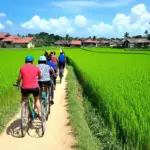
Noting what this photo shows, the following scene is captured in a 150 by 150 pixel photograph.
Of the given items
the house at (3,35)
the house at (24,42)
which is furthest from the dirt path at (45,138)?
the house at (3,35)

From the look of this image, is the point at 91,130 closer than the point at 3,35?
Yes

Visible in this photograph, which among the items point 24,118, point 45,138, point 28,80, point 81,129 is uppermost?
point 28,80

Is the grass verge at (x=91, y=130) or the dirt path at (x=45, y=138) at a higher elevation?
the grass verge at (x=91, y=130)

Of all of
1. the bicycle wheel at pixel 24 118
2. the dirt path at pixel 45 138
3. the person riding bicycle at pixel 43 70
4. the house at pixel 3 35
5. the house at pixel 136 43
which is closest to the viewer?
the dirt path at pixel 45 138

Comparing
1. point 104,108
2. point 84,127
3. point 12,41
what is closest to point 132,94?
point 104,108

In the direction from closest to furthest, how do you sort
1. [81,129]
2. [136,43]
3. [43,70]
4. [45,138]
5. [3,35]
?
1. [45,138]
2. [81,129]
3. [43,70]
4. [136,43]
5. [3,35]

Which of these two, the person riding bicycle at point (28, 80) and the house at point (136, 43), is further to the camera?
the house at point (136, 43)

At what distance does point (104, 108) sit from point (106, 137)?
4.50 feet

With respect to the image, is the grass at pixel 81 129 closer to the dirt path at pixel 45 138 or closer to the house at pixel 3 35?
the dirt path at pixel 45 138

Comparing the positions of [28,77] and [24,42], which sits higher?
[28,77]

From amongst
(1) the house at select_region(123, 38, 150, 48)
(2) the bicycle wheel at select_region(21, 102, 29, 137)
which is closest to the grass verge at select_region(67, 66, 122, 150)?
(2) the bicycle wheel at select_region(21, 102, 29, 137)

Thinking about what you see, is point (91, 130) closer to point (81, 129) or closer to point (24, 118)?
point (81, 129)

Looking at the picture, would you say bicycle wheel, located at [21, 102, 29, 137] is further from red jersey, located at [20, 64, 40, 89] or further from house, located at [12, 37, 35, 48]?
house, located at [12, 37, 35, 48]

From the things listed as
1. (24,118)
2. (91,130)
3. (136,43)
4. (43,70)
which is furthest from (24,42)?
(24,118)
